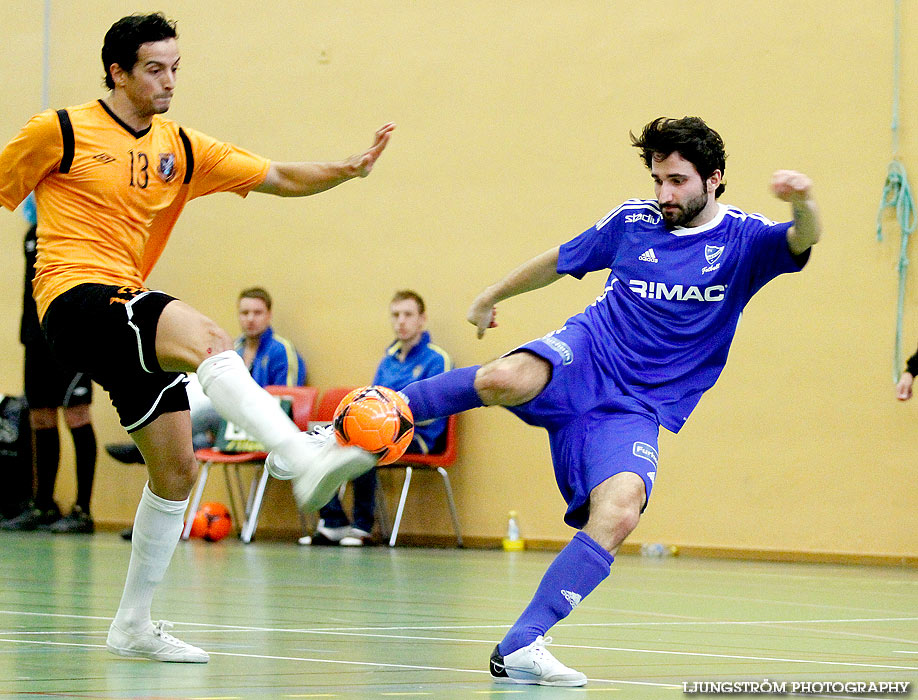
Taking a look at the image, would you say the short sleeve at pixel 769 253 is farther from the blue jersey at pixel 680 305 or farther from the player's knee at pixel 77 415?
the player's knee at pixel 77 415

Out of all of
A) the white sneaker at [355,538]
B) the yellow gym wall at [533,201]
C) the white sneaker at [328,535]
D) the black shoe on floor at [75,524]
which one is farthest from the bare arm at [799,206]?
the black shoe on floor at [75,524]

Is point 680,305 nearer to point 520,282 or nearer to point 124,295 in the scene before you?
point 520,282

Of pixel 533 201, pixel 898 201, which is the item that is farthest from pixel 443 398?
pixel 533 201

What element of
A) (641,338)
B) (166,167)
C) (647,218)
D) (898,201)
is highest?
(898,201)

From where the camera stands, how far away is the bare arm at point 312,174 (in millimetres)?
4707

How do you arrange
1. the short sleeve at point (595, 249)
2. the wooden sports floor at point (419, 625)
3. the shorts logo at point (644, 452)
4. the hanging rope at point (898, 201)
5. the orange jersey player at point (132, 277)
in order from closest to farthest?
the wooden sports floor at point (419, 625)
the orange jersey player at point (132, 277)
the shorts logo at point (644, 452)
the short sleeve at point (595, 249)
the hanging rope at point (898, 201)

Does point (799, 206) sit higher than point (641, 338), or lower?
higher

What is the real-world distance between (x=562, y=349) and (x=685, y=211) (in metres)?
0.59

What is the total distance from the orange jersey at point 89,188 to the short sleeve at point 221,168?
0.50ft

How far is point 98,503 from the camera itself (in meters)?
A: 12.1

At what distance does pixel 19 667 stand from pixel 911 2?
23.7 feet

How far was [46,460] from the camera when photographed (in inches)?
427

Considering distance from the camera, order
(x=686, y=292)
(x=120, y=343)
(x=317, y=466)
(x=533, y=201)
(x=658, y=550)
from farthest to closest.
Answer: (x=533, y=201) < (x=658, y=550) < (x=686, y=292) < (x=120, y=343) < (x=317, y=466)

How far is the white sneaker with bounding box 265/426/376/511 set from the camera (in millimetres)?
3457
